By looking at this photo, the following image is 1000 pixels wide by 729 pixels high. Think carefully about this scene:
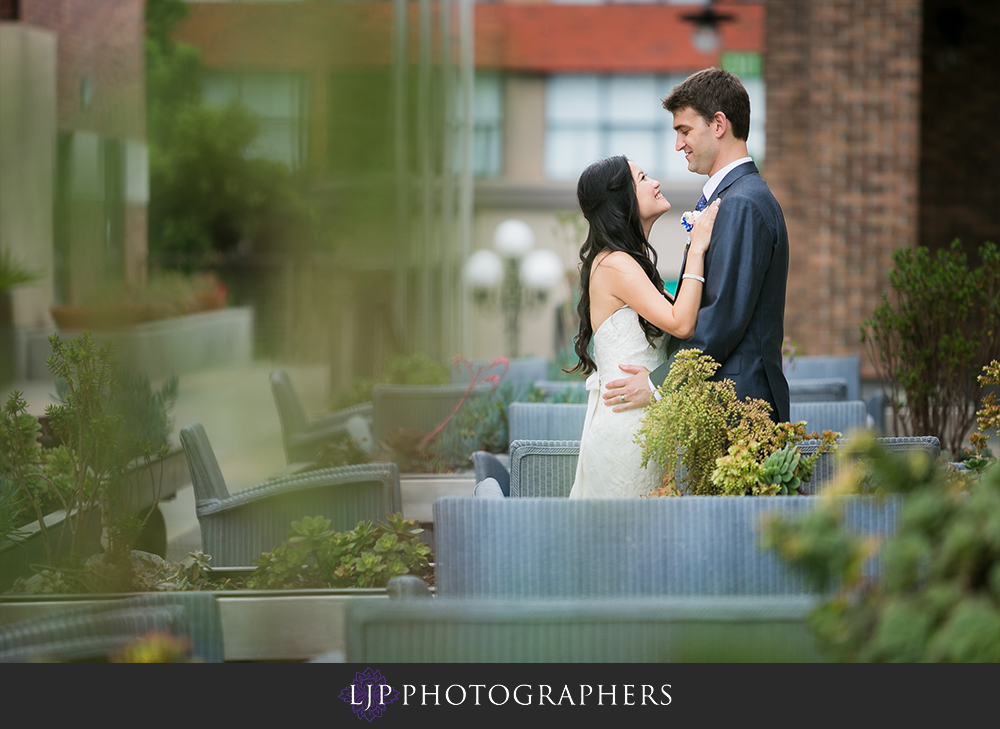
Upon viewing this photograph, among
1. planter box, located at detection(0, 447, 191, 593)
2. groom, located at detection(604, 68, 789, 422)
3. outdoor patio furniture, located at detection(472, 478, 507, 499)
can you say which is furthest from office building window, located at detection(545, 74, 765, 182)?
outdoor patio furniture, located at detection(472, 478, 507, 499)

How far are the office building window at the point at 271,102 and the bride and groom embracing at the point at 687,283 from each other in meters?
0.82

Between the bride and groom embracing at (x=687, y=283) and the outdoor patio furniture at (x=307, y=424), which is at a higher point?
the bride and groom embracing at (x=687, y=283)

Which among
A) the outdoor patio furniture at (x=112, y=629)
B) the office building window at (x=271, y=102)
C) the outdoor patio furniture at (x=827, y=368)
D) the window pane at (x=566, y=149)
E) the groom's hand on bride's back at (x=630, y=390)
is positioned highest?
the window pane at (x=566, y=149)

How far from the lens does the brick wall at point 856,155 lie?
24.9ft

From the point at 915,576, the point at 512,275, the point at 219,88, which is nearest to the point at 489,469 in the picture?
the point at 219,88

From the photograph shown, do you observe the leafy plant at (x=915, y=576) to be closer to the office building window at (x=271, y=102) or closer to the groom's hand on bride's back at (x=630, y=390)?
the office building window at (x=271, y=102)

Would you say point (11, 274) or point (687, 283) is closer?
point (11, 274)

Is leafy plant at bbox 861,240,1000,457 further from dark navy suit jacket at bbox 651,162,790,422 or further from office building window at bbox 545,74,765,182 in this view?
office building window at bbox 545,74,765,182

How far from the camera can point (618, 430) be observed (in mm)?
2396

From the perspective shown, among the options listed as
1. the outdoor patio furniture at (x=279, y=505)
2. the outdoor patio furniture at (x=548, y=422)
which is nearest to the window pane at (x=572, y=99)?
the outdoor patio furniture at (x=548, y=422)

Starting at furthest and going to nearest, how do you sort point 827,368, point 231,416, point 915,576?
point 827,368 → point 231,416 → point 915,576

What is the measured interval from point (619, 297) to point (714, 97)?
49cm

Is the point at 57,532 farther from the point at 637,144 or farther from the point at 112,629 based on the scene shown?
the point at 637,144
